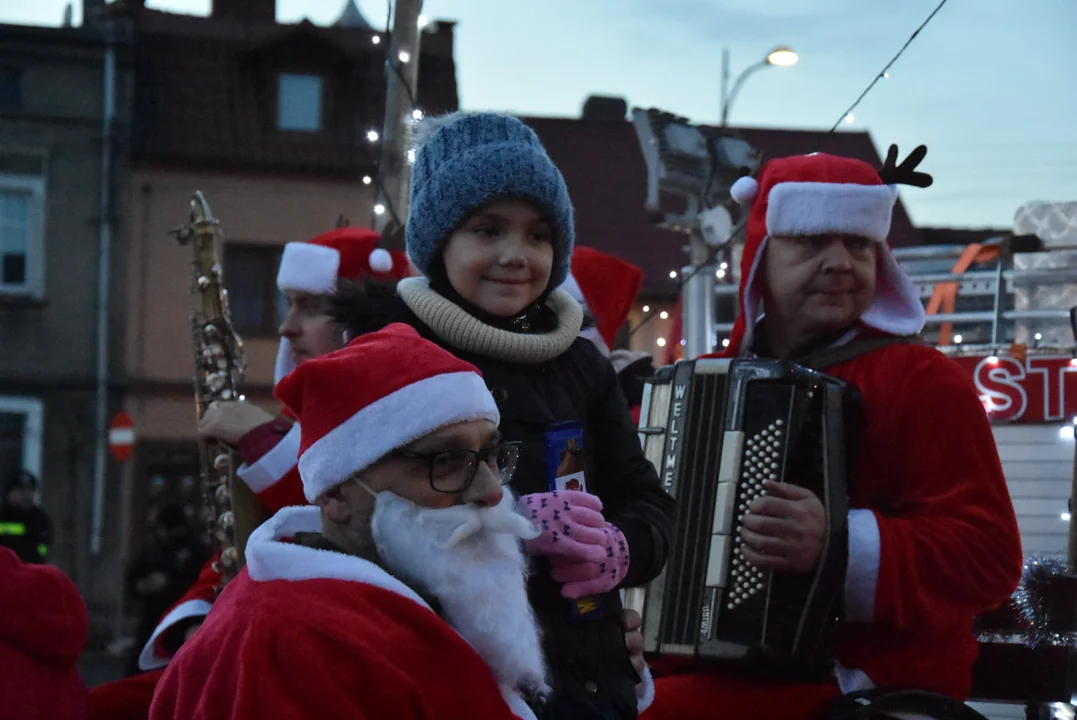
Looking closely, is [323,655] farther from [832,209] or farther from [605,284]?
[605,284]

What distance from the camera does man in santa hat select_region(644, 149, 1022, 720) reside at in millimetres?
2850

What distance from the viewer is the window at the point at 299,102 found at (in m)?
19.5

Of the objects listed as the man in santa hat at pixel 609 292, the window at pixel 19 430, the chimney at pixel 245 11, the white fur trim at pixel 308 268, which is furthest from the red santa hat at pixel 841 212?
the chimney at pixel 245 11

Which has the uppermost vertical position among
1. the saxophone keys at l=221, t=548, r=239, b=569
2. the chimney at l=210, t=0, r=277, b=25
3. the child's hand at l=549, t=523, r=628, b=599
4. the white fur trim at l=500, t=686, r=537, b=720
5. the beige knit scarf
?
the chimney at l=210, t=0, r=277, b=25

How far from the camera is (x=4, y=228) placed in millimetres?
18359

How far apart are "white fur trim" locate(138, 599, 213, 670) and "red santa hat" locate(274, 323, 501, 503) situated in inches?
62.4

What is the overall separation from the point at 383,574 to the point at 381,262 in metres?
2.49

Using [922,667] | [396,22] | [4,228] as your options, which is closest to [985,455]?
[922,667]

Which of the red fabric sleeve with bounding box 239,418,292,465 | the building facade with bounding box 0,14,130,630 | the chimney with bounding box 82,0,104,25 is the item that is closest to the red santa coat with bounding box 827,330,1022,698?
the red fabric sleeve with bounding box 239,418,292,465

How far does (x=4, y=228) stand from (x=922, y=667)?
1798cm

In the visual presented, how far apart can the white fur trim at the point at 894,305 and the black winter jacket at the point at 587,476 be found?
97 cm

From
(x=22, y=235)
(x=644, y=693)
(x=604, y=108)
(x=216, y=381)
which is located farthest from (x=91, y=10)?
(x=644, y=693)

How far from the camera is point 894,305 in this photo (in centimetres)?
330

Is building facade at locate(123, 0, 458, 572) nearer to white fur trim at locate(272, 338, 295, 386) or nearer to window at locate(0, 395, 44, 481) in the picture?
window at locate(0, 395, 44, 481)
